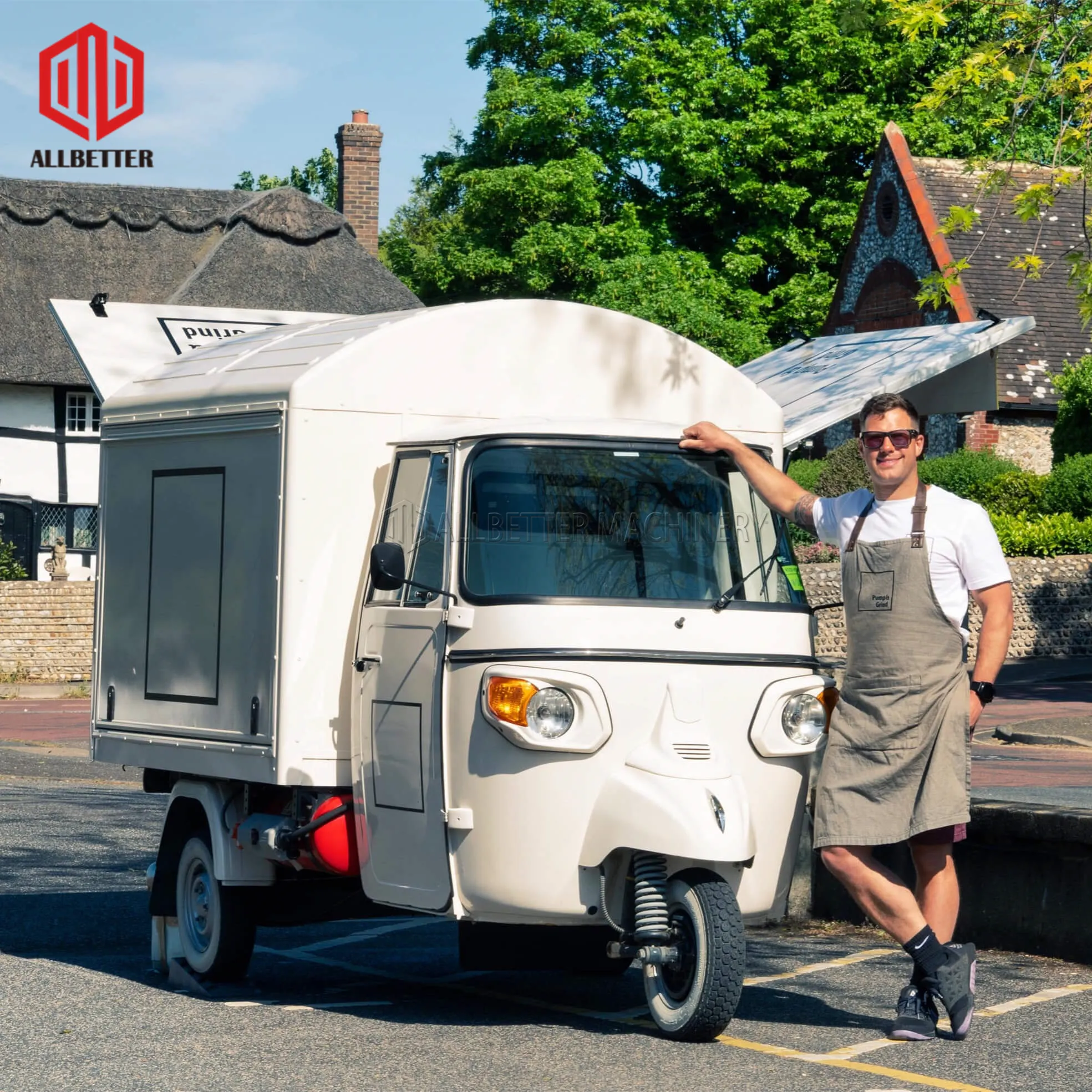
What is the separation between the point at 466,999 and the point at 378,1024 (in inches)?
29.2

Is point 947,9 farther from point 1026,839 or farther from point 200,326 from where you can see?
point 200,326

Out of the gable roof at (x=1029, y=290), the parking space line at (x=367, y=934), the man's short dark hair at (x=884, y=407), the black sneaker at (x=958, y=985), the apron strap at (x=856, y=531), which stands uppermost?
the gable roof at (x=1029, y=290)

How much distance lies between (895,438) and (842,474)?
26.4 meters

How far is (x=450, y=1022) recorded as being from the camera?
7.22 m

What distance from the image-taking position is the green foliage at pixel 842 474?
32.6 meters

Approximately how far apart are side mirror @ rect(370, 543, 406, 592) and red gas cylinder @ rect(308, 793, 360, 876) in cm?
107

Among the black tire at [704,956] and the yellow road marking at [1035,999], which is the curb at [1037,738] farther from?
the black tire at [704,956]

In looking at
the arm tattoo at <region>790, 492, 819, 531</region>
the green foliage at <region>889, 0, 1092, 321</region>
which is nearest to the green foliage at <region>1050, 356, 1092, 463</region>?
the green foliage at <region>889, 0, 1092, 321</region>

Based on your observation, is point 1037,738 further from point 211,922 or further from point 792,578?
point 211,922

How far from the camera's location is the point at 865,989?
794cm

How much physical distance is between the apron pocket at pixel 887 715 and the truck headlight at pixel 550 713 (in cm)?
102

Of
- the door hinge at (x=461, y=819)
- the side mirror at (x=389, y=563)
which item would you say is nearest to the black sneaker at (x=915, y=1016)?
the door hinge at (x=461, y=819)

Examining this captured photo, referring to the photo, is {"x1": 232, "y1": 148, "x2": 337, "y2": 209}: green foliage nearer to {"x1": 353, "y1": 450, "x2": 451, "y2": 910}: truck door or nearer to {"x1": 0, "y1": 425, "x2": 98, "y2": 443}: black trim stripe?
{"x1": 0, "y1": 425, "x2": 98, "y2": 443}: black trim stripe

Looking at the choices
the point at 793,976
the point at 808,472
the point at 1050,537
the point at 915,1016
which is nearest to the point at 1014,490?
the point at 1050,537
